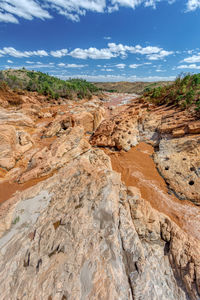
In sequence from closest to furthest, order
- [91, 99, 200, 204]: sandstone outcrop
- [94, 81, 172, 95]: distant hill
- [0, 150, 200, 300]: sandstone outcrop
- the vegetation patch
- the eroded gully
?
[0, 150, 200, 300]: sandstone outcrop < the eroded gully < [91, 99, 200, 204]: sandstone outcrop < the vegetation patch < [94, 81, 172, 95]: distant hill

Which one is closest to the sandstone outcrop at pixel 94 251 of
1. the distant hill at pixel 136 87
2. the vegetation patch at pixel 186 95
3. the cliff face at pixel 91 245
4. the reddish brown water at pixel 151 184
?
the cliff face at pixel 91 245

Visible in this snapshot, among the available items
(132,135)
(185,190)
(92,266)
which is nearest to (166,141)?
(132,135)

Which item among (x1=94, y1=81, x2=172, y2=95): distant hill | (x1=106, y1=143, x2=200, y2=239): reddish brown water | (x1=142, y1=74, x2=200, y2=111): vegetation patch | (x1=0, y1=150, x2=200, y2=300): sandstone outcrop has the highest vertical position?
(x1=94, y1=81, x2=172, y2=95): distant hill

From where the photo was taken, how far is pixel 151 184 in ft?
24.5

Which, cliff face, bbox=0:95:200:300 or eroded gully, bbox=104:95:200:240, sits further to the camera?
eroded gully, bbox=104:95:200:240

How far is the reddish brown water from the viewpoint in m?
5.49

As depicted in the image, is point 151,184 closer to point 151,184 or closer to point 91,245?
point 151,184

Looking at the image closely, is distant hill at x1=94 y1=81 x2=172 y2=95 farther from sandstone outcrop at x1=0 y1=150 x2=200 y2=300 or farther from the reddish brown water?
sandstone outcrop at x1=0 y1=150 x2=200 y2=300

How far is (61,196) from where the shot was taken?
16.4ft

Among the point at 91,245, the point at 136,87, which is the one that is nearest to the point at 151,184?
the point at 91,245

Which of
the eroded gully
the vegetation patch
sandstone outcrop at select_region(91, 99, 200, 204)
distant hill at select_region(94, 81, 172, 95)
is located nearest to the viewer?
the eroded gully

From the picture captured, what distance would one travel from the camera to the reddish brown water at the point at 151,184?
549 centimetres

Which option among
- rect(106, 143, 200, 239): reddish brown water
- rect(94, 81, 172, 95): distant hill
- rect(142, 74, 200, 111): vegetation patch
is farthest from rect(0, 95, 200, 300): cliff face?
rect(94, 81, 172, 95): distant hill

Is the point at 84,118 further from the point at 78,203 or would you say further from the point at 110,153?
the point at 78,203
